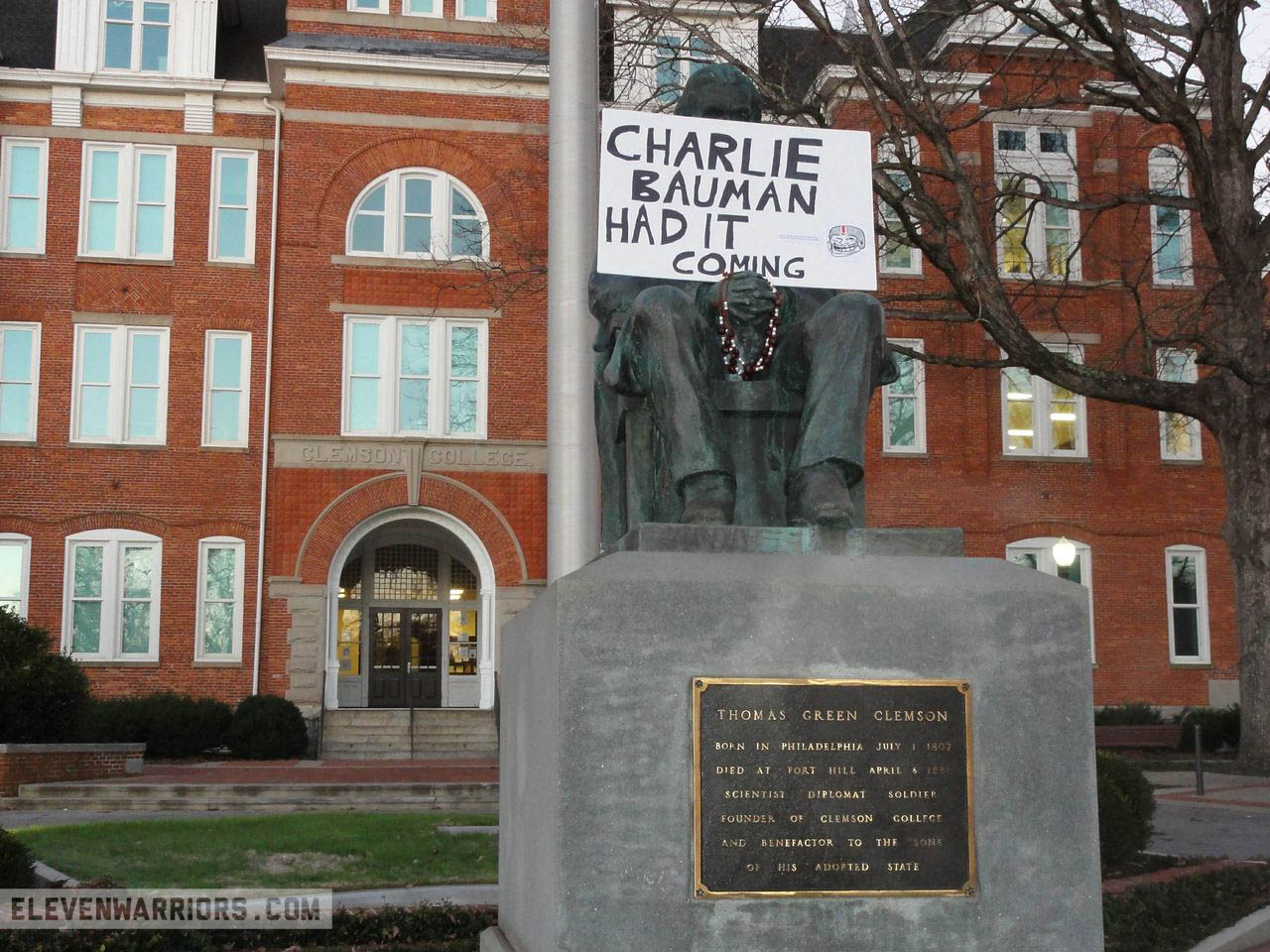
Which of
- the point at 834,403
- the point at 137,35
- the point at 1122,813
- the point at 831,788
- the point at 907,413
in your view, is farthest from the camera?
the point at 907,413

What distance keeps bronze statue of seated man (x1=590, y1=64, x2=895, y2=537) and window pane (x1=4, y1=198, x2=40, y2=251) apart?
24.7 meters

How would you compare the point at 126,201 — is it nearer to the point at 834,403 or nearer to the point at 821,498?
the point at 834,403

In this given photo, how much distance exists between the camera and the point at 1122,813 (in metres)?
9.16

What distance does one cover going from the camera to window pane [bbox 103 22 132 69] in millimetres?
27484

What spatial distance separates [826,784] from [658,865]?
0.57m

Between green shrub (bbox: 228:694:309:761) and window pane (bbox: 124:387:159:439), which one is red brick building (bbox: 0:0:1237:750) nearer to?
window pane (bbox: 124:387:159:439)

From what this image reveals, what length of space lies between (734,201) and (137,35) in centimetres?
2570

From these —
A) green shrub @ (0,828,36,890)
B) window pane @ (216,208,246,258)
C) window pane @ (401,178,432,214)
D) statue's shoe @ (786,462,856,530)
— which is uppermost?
window pane @ (401,178,432,214)

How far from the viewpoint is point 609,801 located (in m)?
4.11

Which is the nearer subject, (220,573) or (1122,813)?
(1122,813)

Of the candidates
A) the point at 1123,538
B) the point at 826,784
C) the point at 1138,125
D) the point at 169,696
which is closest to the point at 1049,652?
the point at 826,784

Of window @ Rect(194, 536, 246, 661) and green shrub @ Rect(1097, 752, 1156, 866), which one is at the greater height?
window @ Rect(194, 536, 246, 661)

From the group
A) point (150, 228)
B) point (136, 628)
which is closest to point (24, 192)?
point (150, 228)

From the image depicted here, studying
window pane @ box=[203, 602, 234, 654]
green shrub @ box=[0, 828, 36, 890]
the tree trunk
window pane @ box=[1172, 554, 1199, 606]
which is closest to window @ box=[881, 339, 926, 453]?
window pane @ box=[1172, 554, 1199, 606]
